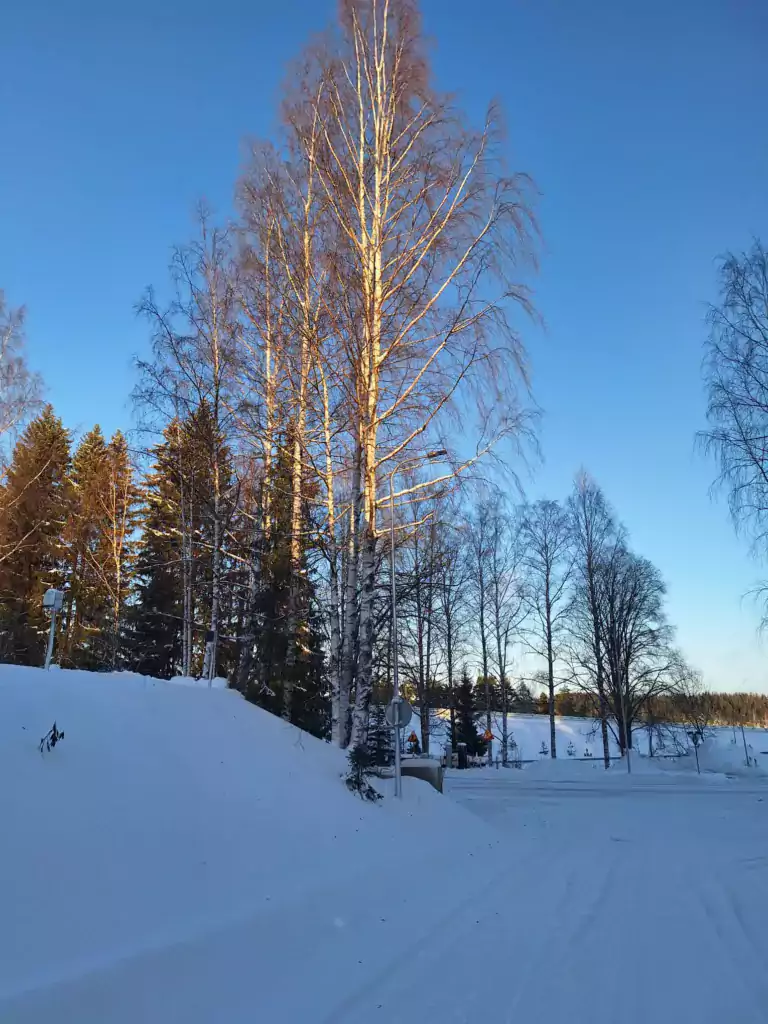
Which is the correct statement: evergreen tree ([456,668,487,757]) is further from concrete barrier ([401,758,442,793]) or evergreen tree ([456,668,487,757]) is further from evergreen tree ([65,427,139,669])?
concrete barrier ([401,758,442,793])

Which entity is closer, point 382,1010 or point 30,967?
point 30,967

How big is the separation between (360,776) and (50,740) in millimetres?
5192

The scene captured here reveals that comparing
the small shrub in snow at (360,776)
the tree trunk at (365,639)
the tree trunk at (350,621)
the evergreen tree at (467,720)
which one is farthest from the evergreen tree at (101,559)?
the evergreen tree at (467,720)

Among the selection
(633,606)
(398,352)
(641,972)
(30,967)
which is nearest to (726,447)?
(398,352)

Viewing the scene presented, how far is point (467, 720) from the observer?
41.1m

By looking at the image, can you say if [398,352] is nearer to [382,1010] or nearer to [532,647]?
[382,1010]

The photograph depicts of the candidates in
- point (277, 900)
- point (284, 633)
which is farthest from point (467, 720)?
point (277, 900)

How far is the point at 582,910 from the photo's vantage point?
6.52 meters

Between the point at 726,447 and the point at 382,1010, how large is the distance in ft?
42.7

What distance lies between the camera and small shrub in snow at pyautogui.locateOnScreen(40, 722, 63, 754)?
5.20m

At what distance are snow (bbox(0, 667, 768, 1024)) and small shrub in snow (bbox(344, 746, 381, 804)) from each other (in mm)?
289

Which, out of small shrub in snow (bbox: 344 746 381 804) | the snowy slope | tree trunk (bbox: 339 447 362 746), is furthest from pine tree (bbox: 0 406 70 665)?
the snowy slope

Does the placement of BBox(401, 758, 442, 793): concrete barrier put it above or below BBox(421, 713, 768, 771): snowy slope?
above

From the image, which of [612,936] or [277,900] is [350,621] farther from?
[612,936]
